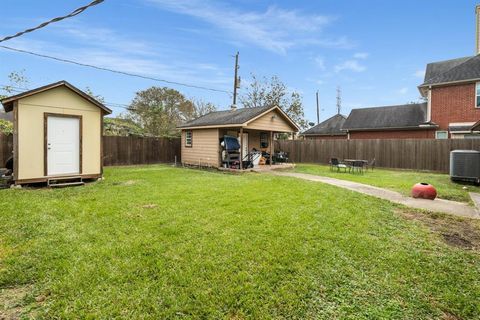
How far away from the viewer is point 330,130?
2573 centimetres

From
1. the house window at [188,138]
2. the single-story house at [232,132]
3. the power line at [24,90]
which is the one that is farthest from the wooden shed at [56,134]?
the power line at [24,90]

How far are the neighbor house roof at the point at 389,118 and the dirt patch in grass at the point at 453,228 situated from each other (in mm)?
14799

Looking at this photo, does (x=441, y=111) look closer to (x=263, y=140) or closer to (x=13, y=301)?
(x=263, y=140)

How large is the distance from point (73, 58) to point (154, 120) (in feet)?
26.8

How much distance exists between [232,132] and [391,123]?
12.2 m

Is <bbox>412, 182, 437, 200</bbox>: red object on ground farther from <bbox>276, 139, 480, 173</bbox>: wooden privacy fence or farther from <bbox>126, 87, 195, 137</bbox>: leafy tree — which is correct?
<bbox>126, 87, 195, 137</bbox>: leafy tree

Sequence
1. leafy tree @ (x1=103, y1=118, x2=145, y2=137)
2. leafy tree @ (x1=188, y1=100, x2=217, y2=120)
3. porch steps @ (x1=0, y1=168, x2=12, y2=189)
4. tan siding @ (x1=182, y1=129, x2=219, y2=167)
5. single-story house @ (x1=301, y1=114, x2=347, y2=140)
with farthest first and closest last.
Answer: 1. leafy tree @ (x1=188, y1=100, x2=217, y2=120)
2. single-story house @ (x1=301, y1=114, x2=347, y2=140)
3. leafy tree @ (x1=103, y1=118, x2=145, y2=137)
4. tan siding @ (x1=182, y1=129, x2=219, y2=167)
5. porch steps @ (x1=0, y1=168, x2=12, y2=189)

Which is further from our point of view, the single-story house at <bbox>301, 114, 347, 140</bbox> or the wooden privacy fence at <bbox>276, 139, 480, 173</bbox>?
the single-story house at <bbox>301, 114, 347, 140</bbox>

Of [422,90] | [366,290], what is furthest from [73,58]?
[422,90]

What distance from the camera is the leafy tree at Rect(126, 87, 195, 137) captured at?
2284 cm

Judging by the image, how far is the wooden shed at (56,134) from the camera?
7.88 metres

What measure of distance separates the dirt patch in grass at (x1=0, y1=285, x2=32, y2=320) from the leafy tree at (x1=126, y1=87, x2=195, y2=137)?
19.7 m

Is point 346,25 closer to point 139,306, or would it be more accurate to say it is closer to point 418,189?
point 418,189

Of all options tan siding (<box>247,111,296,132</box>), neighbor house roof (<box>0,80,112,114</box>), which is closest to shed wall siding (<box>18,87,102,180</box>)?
neighbor house roof (<box>0,80,112,114</box>)
